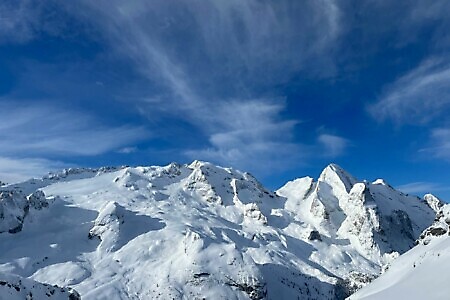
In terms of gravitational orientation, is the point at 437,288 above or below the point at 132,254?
below

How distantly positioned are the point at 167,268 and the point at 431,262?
427 feet

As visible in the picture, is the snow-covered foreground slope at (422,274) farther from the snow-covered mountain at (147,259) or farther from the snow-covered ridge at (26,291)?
the snow-covered mountain at (147,259)

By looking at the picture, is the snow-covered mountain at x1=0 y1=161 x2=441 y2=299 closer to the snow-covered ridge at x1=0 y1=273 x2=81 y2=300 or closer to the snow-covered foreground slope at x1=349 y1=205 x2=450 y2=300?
the snow-covered ridge at x1=0 y1=273 x2=81 y2=300

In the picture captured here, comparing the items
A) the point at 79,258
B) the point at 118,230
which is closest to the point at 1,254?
the point at 79,258

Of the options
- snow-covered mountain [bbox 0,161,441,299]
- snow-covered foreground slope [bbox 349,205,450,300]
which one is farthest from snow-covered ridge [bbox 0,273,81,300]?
snow-covered mountain [bbox 0,161,441,299]

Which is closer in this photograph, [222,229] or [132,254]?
[132,254]

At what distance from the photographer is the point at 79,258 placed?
161125 mm

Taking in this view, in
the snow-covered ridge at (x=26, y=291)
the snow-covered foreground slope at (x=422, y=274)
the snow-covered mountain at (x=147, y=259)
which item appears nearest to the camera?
the snow-covered foreground slope at (x=422, y=274)

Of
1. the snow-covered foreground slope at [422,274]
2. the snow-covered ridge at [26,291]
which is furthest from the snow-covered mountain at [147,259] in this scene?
the snow-covered foreground slope at [422,274]

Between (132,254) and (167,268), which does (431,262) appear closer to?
(167,268)

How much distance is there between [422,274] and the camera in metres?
31.6

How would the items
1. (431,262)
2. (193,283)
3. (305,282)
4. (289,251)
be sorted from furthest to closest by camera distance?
1. (289,251)
2. (305,282)
3. (193,283)
4. (431,262)

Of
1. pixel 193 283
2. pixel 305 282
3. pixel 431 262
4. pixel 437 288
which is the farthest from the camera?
pixel 305 282

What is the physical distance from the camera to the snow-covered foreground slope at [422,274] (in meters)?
27.6
